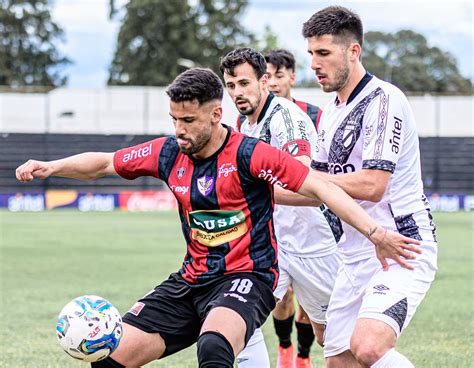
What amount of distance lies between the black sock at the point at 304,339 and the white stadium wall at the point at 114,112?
34.4 metres

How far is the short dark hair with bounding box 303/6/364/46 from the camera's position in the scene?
220 inches

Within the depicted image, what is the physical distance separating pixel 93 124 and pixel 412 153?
129 ft

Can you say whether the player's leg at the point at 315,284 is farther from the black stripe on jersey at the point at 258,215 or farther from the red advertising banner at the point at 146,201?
the red advertising banner at the point at 146,201

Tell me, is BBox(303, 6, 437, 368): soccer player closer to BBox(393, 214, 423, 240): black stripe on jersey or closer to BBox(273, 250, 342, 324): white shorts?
BBox(393, 214, 423, 240): black stripe on jersey

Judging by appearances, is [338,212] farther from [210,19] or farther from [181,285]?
[210,19]

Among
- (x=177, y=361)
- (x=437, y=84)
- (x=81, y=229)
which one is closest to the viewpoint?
(x=177, y=361)

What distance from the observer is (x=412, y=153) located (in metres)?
5.54

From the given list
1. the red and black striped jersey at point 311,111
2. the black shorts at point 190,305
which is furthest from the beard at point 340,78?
the red and black striped jersey at point 311,111

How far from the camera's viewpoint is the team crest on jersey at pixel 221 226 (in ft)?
17.8

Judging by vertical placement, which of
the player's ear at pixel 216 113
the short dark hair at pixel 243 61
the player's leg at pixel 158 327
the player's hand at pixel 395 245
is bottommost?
the player's leg at pixel 158 327

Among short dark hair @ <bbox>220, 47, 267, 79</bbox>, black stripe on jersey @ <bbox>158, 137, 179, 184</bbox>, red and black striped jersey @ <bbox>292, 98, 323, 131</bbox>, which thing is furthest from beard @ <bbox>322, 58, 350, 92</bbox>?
red and black striped jersey @ <bbox>292, 98, 323, 131</bbox>

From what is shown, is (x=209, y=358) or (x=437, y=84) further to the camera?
(x=437, y=84)

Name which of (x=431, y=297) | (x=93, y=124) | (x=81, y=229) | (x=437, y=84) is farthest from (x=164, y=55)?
(x=431, y=297)

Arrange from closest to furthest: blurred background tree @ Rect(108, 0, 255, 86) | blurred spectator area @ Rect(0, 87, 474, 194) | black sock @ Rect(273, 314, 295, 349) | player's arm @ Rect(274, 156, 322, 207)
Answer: player's arm @ Rect(274, 156, 322, 207)
black sock @ Rect(273, 314, 295, 349)
blurred spectator area @ Rect(0, 87, 474, 194)
blurred background tree @ Rect(108, 0, 255, 86)
